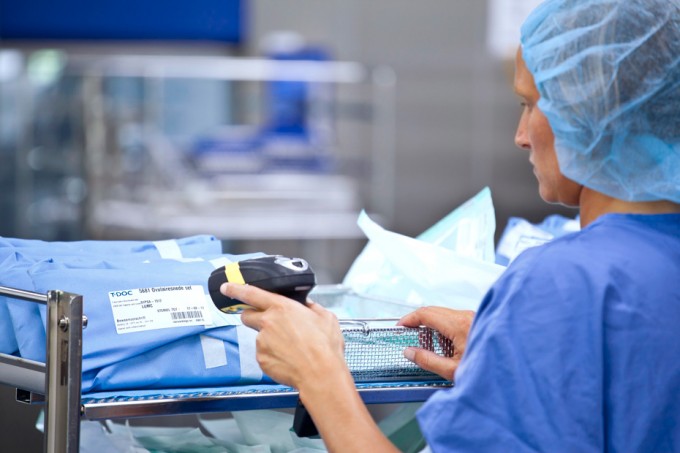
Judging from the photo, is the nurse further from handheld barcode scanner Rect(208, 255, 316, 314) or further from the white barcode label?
the white barcode label

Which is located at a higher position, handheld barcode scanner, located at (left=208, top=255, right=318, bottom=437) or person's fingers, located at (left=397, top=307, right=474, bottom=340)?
handheld barcode scanner, located at (left=208, top=255, right=318, bottom=437)

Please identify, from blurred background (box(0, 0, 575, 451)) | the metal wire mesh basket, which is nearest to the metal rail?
the metal wire mesh basket

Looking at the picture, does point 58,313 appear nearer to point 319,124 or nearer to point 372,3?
point 319,124

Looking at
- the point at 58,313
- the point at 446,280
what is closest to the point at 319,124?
the point at 446,280

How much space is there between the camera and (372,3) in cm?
693

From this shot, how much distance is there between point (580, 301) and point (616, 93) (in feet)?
0.78

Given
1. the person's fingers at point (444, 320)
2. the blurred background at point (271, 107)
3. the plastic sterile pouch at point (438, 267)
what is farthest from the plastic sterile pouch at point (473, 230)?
the blurred background at point (271, 107)

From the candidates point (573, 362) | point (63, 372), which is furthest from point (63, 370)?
point (573, 362)

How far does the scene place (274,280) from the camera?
1.13 m

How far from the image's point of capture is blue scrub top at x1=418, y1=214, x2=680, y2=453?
0.98 metres

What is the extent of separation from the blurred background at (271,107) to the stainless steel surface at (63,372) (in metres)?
4.03

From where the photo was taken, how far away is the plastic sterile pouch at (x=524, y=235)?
1.63 metres

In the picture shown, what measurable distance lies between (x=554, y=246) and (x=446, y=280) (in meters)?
0.47

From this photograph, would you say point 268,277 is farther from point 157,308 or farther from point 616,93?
point 616,93
